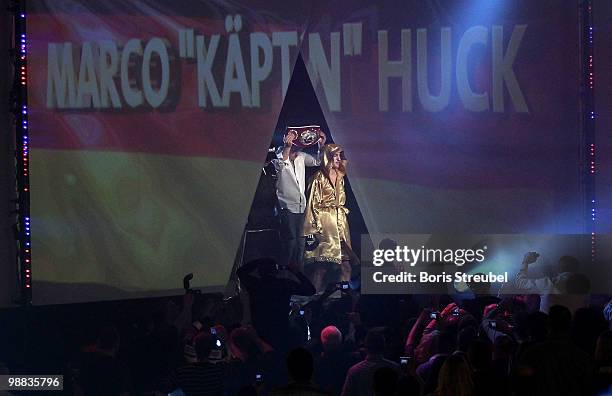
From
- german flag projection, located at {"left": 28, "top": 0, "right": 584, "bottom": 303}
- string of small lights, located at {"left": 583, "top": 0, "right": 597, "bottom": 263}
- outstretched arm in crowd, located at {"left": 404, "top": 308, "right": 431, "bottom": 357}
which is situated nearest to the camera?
outstretched arm in crowd, located at {"left": 404, "top": 308, "right": 431, "bottom": 357}

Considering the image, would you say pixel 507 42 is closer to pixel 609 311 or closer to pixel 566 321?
pixel 609 311

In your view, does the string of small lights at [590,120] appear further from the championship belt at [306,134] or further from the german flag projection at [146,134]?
the german flag projection at [146,134]

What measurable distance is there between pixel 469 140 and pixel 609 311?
9.85ft

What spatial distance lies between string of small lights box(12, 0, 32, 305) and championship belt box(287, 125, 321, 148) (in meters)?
2.42

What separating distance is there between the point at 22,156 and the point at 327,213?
2.83 metres

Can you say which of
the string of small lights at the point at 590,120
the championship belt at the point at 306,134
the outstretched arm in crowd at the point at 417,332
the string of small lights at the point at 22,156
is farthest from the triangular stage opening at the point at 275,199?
the outstretched arm in crowd at the point at 417,332

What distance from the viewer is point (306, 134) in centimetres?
905

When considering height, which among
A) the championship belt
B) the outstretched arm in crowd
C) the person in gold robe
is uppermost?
the championship belt

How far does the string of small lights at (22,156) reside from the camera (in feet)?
28.3

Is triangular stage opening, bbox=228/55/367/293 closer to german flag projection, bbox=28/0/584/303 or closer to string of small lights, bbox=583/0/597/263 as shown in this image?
german flag projection, bbox=28/0/584/303

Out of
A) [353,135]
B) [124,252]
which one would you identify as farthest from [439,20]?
[124,252]

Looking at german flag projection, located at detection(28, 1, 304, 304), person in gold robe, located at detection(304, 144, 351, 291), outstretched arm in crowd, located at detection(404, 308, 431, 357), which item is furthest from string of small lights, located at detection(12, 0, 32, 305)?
outstretched arm in crowd, located at detection(404, 308, 431, 357)

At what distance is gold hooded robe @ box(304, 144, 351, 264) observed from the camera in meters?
8.98

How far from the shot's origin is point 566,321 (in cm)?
427
